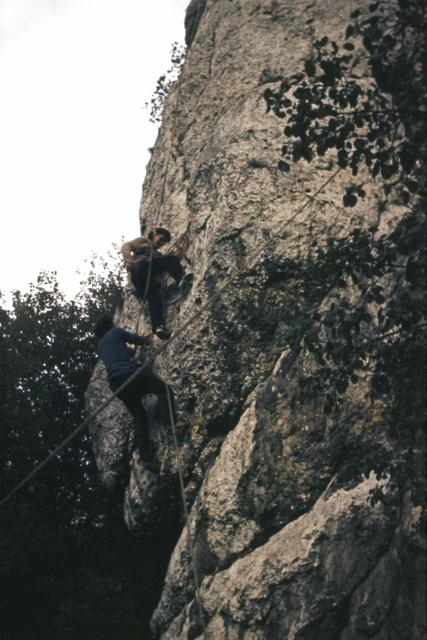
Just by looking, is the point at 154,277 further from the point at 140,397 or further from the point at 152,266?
the point at 140,397

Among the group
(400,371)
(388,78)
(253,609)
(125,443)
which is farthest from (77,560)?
(388,78)

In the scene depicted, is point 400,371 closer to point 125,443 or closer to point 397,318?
point 397,318

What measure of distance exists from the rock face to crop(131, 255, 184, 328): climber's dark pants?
0.97 ft

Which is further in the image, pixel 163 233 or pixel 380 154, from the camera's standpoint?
pixel 163 233

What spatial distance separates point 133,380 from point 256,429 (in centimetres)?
178

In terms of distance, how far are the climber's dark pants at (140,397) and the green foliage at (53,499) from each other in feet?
24.4

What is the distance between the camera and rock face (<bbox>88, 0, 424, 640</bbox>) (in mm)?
8000

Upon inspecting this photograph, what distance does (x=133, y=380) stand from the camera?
9.88 metres

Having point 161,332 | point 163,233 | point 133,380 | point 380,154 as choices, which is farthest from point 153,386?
point 380,154

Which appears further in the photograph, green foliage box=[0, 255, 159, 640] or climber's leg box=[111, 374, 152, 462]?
green foliage box=[0, 255, 159, 640]

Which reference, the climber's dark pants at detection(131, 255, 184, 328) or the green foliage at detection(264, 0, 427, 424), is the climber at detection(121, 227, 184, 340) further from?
the green foliage at detection(264, 0, 427, 424)

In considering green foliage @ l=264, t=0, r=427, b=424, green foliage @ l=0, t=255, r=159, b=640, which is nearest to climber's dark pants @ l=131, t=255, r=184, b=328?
green foliage @ l=264, t=0, r=427, b=424

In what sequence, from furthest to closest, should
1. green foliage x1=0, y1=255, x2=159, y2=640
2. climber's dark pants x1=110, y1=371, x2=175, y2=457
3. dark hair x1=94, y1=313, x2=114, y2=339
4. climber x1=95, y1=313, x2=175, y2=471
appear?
1. green foliage x1=0, y1=255, x2=159, y2=640
2. dark hair x1=94, y1=313, x2=114, y2=339
3. climber's dark pants x1=110, y1=371, x2=175, y2=457
4. climber x1=95, y1=313, x2=175, y2=471

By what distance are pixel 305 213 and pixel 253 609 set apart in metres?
5.41
